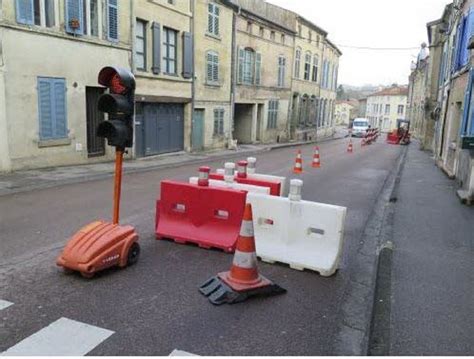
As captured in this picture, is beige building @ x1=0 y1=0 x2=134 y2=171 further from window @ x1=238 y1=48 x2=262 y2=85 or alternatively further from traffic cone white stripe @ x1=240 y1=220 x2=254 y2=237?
window @ x1=238 y1=48 x2=262 y2=85

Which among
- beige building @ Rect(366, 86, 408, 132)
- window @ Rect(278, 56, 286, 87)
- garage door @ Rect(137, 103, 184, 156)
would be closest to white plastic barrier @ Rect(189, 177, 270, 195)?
garage door @ Rect(137, 103, 184, 156)

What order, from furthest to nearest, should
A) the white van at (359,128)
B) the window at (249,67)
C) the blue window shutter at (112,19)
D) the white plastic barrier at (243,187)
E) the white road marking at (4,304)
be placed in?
the white van at (359,128) → the window at (249,67) → the blue window shutter at (112,19) → the white plastic barrier at (243,187) → the white road marking at (4,304)

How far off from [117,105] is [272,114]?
87.8 feet

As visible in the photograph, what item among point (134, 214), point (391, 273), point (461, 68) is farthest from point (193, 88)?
point (391, 273)

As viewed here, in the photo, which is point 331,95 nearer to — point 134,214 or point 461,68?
point 461,68

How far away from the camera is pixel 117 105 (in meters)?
4.94

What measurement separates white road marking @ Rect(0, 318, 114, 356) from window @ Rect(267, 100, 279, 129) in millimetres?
27550

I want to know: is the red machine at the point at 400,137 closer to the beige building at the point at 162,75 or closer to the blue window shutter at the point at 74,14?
the beige building at the point at 162,75

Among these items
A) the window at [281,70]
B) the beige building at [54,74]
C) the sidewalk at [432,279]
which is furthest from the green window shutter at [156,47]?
the window at [281,70]

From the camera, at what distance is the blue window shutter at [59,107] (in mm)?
13344

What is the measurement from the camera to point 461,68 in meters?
14.8

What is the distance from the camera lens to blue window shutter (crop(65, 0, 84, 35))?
13312 mm

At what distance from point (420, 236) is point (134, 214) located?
4935mm

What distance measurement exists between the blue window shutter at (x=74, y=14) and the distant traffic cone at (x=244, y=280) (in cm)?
1135
